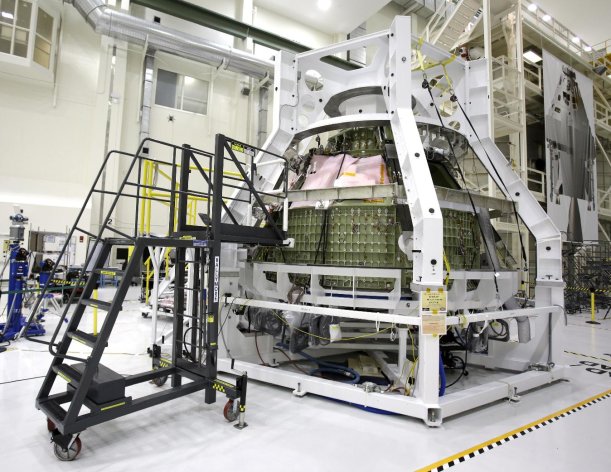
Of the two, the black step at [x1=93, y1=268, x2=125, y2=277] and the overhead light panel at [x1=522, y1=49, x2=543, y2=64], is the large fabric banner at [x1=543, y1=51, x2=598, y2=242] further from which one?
the black step at [x1=93, y1=268, x2=125, y2=277]

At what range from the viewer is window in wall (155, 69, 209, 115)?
573 inches

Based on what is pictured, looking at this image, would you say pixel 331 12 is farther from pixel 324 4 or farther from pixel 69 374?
pixel 69 374

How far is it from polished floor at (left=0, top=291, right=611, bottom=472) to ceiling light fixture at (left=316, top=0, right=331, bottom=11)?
1545 centimetres

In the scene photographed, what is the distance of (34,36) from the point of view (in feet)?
38.3

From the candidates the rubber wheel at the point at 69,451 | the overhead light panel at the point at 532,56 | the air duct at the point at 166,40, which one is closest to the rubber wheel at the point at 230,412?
the rubber wheel at the point at 69,451

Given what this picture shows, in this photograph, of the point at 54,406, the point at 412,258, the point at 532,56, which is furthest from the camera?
the point at 532,56

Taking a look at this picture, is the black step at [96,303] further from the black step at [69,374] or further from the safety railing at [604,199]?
the safety railing at [604,199]

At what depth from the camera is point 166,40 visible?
12.7 metres

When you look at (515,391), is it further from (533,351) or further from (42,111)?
(42,111)

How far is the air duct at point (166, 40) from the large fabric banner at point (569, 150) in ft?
34.0

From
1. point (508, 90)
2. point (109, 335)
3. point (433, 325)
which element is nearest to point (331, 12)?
point (508, 90)

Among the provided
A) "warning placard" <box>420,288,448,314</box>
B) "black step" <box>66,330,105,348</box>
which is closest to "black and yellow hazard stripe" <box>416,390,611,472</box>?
"warning placard" <box>420,288,448,314</box>

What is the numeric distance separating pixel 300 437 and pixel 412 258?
2.09 meters

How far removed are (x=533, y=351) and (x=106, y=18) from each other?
1414 cm
